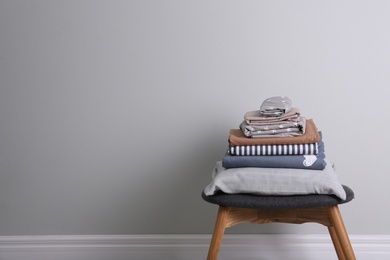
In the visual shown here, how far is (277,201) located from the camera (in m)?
1.43

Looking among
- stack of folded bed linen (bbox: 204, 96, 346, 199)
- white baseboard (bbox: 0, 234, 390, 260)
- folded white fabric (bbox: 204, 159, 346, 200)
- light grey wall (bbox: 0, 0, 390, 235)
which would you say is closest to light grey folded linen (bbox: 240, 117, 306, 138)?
stack of folded bed linen (bbox: 204, 96, 346, 199)

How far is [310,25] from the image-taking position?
1.96m

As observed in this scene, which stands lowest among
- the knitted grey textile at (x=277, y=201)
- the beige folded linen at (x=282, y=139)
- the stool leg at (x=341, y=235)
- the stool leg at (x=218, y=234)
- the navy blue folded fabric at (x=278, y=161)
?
the stool leg at (x=218, y=234)

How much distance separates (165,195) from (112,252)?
34cm

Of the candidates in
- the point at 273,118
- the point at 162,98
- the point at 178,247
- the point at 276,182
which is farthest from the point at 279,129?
the point at 178,247

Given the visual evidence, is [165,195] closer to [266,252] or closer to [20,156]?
[266,252]

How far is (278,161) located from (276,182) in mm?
79

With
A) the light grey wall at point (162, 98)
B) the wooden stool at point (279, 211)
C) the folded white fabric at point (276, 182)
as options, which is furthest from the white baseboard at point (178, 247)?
the folded white fabric at point (276, 182)

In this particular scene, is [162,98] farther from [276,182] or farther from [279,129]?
[276,182]

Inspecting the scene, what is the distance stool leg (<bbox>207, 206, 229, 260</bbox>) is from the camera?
1.47 metres

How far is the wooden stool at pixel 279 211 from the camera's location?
1.41 metres

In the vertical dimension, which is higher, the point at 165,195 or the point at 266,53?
the point at 266,53

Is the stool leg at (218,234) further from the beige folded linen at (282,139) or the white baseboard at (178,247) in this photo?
the white baseboard at (178,247)

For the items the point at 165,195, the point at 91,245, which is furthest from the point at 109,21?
the point at 91,245
